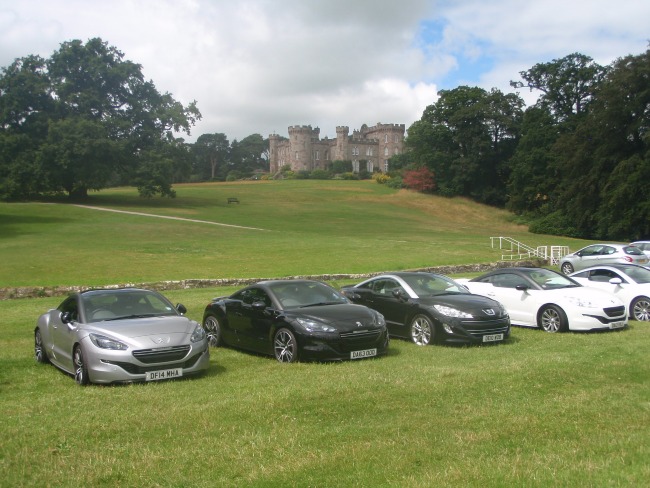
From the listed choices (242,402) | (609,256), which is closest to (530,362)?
(242,402)

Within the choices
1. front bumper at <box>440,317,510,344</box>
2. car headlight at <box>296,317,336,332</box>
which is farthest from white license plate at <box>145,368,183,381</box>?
front bumper at <box>440,317,510,344</box>

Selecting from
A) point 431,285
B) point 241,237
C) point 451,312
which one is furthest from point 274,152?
point 451,312

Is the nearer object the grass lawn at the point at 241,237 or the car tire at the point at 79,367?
the car tire at the point at 79,367

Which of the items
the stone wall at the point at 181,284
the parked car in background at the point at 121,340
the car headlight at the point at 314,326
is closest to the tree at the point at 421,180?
the stone wall at the point at 181,284

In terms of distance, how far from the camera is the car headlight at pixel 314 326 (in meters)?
10.2

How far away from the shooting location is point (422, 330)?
12273mm

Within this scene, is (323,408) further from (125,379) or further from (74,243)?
(74,243)

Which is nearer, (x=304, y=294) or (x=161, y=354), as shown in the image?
(x=161, y=354)

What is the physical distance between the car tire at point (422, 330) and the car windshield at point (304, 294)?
1.65 m

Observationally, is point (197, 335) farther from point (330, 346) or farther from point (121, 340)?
point (330, 346)

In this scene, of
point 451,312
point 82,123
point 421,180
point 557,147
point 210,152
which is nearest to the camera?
point 451,312

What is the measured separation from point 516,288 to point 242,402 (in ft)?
29.1

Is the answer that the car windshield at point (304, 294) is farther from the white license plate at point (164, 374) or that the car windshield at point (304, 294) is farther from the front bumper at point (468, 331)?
the white license plate at point (164, 374)

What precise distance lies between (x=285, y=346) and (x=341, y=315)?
110 cm
